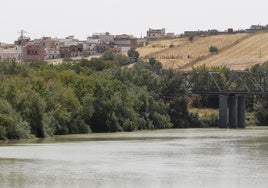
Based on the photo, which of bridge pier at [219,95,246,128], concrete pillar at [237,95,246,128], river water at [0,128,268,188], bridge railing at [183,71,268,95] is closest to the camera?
river water at [0,128,268,188]

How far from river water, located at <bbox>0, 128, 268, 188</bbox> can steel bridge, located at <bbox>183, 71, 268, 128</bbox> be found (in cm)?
4684

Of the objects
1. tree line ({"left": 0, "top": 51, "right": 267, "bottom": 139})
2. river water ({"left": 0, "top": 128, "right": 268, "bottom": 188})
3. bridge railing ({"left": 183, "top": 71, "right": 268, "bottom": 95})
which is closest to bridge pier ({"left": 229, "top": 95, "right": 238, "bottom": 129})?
bridge railing ({"left": 183, "top": 71, "right": 268, "bottom": 95})

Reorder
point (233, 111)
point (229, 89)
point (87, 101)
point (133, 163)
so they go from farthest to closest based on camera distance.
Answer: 1. point (229, 89)
2. point (233, 111)
3. point (87, 101)
4. point (133, 163)

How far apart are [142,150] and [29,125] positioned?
65.0 feet

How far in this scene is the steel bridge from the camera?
15050 cm

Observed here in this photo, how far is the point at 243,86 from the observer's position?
15975 centimetres

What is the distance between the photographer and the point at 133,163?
2810 inches

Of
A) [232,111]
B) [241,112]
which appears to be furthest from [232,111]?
[241,112]

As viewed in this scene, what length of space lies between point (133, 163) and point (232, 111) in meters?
82.2

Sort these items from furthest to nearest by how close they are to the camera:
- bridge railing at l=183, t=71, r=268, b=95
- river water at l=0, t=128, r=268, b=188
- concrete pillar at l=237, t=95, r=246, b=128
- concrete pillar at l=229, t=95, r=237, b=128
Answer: bridge railing at l=183, t=71, r=268, b=95
concrete pillar at l=237, t=95, r=246, b=128
concrete pillar at l=229, t=95, r=237, b=128
river water at l=0, t=128, r=268, b=188

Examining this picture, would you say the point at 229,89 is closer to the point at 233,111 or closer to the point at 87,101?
the point at 233,111

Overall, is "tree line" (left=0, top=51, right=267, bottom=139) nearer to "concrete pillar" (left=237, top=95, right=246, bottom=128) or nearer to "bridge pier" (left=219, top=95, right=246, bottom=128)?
"bridge pier" (left=219, top=95, right=246, bottom=128)

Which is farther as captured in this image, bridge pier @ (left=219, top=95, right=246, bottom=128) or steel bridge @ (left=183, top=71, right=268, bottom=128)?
steel bridge @ (left=183, top=71, right=268, bottom=128)

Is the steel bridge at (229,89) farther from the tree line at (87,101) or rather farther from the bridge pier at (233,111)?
the tree line at (87,101)
